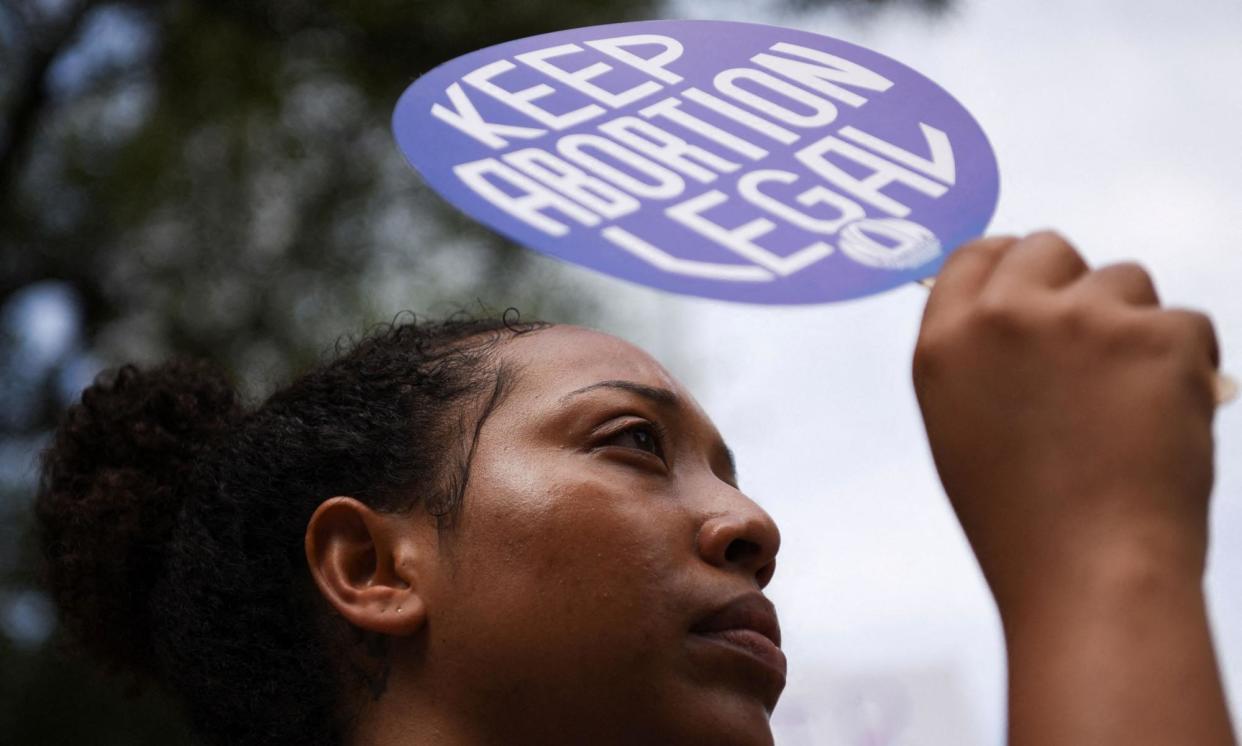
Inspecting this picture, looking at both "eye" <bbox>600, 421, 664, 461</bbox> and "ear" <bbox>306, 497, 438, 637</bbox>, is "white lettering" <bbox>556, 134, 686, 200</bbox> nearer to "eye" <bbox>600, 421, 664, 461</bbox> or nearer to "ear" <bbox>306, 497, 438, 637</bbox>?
"eye" <bbox>600, 421, 664, 461</bbox>

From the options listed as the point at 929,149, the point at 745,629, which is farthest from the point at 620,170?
the point at 745,629

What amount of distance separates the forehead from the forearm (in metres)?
0.99

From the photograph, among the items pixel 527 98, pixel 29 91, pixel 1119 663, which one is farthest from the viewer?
pixel 29 91

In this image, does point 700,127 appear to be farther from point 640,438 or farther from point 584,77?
point 640,438

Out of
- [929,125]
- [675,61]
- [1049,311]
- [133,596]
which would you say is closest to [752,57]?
[675,61]

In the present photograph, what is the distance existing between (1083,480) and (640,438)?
3.02 feet

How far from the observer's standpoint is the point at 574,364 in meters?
1.95

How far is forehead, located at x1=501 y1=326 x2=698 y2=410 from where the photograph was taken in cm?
192

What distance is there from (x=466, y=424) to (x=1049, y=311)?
106cm

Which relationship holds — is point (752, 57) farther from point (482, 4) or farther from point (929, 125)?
point (482, 4)

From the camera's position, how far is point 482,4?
6.60 meters

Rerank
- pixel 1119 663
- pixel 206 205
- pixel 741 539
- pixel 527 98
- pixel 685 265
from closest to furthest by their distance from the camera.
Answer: pixel 1119 663
pixel 685 265
pixel 527 98
pixel 741 539
pixel 206 205

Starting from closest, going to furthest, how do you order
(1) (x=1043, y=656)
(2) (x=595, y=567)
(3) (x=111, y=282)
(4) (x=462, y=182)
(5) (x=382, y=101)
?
1. (1) (x=1043, y=656)
2. (4) (x=462, y=182)
3. (2) (x=595, y=567)
4. (3) (x=111, y=282)
5. (5) (x=382, y=101)

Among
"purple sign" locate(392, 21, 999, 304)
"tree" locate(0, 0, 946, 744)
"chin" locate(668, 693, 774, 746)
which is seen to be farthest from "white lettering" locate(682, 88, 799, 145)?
"tree" locate(0, 0, 946, 744)
